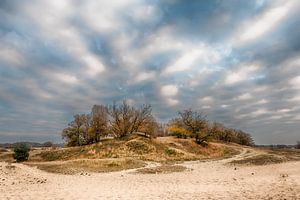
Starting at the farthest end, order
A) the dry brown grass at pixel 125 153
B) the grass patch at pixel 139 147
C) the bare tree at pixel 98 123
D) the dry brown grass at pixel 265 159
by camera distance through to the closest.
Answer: the bare tree at pixel 98 123 → the grass patch at pixel 139 147 → the dry brown grass at pixel 125 153 → the dry brown grass at pixel 265 159

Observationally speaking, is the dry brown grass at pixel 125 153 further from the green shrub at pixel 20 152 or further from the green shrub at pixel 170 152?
the green shrub at pixel 20 152

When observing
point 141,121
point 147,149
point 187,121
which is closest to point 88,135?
point 141,121

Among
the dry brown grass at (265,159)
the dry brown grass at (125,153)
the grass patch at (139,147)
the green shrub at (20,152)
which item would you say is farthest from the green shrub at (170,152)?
the green shrub at (20,152)

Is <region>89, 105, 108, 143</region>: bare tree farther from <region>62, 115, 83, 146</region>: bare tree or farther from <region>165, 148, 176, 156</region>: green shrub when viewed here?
<region>165, 148, 176, 156</region>: green shrub

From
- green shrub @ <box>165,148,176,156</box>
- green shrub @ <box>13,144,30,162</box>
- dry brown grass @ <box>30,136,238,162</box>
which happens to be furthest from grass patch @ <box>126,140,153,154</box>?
green shrub @ <box>13,144,30,162</box>

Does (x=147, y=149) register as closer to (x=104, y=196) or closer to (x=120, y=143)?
(x=120, y=143)

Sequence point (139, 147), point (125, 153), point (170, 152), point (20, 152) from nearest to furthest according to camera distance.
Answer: point (20, 152), point (125, 153), point (139, 147), point (170, 152)

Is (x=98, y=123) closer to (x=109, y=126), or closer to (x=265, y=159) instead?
(x=109, y=126)

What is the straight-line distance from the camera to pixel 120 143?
201 ft

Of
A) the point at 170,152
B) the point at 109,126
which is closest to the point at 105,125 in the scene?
the point at 109,126

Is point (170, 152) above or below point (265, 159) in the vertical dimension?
above

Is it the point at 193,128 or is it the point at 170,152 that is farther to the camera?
the point at 193,128

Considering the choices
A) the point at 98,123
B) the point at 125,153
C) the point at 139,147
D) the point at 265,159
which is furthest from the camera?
the point at 98,123

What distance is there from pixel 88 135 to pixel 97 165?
4238cm
